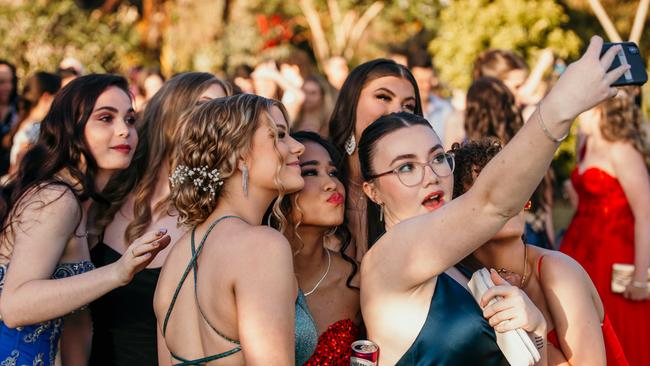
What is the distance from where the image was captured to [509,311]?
7.96ft

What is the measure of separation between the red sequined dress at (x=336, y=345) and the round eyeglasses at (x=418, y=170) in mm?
674

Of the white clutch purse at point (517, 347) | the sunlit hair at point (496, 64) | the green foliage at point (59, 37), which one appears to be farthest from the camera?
the green foliage at point (59, 37)

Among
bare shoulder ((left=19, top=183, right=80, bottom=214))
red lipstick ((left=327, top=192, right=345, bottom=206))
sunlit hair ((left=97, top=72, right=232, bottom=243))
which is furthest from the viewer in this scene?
sunlit hair ((left=97, top=72, right=232, bottom=243))

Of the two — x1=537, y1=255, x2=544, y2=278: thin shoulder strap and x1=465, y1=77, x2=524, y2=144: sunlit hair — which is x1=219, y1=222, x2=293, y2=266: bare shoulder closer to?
x1=537, y1=255, x2=544, y2=278: thin shoulder strap

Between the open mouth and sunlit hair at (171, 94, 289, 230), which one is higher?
sunlit hair at (171, 94, 289, 230)

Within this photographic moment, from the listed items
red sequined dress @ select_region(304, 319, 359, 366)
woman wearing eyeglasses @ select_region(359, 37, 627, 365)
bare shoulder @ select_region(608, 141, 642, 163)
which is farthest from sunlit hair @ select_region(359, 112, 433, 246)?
bare shoulder @ select_region(608, 141, 642, 163)

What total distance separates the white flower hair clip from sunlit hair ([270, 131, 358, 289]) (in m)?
0.61

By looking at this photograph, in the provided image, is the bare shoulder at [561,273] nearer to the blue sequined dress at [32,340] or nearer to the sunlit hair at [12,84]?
the blue sequined dress at [32,340]

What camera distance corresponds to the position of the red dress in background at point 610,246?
5.51 m

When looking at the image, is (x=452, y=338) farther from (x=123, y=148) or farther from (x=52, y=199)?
(x=123, y=148)

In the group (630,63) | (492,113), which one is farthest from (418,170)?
(492,113)

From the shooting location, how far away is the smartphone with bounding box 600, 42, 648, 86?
6.46 feet

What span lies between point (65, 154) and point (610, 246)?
4091 millimetres

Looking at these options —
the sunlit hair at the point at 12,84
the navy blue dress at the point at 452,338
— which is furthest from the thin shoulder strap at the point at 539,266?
the sunlit hair at the point at 12,84
